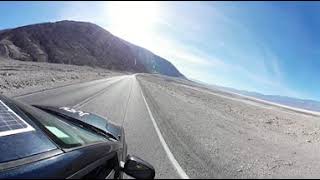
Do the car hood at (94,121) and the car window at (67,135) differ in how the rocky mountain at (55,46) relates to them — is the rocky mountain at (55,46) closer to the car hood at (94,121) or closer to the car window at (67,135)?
the car hood at (94,121)

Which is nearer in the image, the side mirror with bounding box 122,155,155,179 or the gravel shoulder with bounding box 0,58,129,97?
the side mirror with bounding box 122,155,155,179

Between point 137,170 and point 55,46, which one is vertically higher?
point 55,46

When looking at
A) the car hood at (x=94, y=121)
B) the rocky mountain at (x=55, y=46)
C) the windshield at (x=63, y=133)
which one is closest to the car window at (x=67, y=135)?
the windshield at (x=63, y=133)

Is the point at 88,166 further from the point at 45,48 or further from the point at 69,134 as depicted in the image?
the point at 45,48

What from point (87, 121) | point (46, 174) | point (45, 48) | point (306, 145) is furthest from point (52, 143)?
point (45, 48)

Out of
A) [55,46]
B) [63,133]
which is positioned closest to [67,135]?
[63,133]

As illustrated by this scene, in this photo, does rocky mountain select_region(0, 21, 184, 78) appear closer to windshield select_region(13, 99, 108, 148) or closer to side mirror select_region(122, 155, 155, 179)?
windshield select_region(13, 99, 108, 148)

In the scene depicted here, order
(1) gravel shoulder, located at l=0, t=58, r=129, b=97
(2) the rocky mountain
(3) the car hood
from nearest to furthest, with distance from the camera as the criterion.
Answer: (3) the car hood → (1) gravel shoulder, located at l=0, t=58, r=129, b=97 → (2) the rocky mountain

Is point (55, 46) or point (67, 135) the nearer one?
point (67, 135)

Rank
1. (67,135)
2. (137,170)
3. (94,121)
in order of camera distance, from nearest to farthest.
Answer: (137,170) < (67,135) < (94,121)

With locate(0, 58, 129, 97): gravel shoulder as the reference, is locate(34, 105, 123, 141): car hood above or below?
above

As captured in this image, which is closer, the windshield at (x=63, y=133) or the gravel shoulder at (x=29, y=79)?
the windshield at (x=63, y=133)

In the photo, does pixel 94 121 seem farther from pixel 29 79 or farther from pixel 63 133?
pixel 29 79

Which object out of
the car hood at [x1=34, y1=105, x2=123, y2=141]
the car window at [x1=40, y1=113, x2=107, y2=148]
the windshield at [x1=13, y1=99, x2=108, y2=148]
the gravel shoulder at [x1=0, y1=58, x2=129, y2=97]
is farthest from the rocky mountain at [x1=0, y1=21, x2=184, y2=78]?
the car window at [x1=40, y1=113, x2=107, y2=148]
